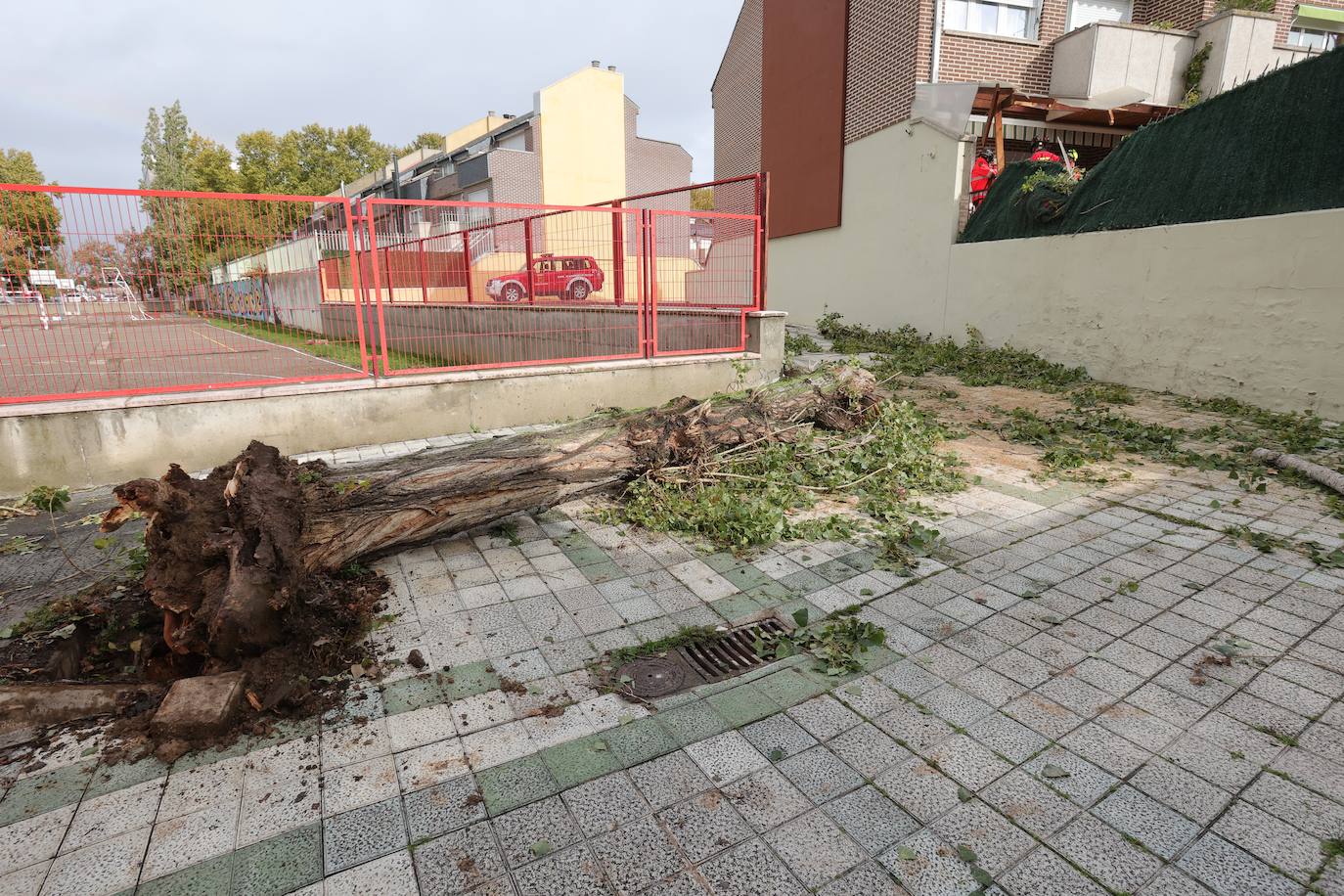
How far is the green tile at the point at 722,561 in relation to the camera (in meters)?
4.27

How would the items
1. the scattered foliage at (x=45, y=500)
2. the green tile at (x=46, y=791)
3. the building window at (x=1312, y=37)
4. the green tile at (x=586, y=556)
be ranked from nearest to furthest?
the green tile at (x=46, y=791), the green tile at (x=586, y=556), the scattered foliage at (x=45, y=500), the building window at (x=1312, y=37)

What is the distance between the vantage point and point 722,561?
436cm

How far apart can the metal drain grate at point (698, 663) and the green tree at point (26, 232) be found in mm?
6641

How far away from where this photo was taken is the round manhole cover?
3.02 m

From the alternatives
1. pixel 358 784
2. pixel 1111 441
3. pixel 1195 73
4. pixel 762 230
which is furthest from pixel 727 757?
pixel 1195 73

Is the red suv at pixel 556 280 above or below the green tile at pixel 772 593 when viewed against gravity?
above

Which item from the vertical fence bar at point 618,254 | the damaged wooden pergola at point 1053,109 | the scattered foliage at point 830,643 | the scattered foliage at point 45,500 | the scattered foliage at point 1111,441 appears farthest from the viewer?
the damaged wooden pergola at point 1053,109

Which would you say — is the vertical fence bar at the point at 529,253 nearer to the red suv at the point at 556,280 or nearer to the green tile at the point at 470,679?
the red suv at the point at 556,280

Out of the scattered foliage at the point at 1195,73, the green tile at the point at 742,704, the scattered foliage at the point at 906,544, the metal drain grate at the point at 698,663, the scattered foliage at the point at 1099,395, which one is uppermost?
the scattered foliage at the point at 1195,73

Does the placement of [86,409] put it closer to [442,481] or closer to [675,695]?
[442,481]

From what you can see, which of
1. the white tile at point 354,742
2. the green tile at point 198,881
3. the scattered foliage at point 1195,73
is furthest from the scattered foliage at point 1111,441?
the scattered foliage at point 1195,73

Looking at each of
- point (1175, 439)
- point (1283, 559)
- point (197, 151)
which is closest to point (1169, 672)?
point (1283, 559)

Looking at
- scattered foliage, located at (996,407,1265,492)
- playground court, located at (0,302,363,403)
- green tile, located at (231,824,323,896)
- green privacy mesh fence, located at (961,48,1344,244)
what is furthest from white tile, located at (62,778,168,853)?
green privacy mesh fence, located at (961,48,1344,244)

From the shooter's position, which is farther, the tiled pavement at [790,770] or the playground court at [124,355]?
the playground court at [124,355]
